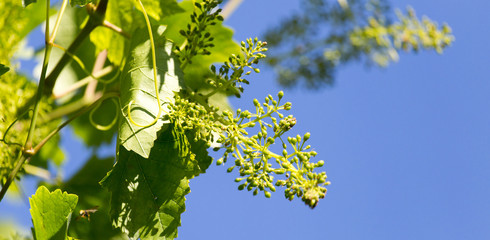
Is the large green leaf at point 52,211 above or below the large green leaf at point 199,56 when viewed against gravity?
below

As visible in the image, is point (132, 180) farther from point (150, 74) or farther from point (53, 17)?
point (53, 17)

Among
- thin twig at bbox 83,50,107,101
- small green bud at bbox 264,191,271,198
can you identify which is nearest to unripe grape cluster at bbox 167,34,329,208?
small green bud at bbox 264,191,271,198

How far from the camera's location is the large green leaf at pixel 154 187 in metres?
1.20

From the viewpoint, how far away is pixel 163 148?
1.21 m

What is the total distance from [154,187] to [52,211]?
24cm

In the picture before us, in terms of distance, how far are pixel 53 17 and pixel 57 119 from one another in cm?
46

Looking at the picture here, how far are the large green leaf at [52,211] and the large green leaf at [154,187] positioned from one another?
0.11 meters

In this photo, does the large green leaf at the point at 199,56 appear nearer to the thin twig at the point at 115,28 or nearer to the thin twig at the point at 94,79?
the thin twig at the point at 115,28

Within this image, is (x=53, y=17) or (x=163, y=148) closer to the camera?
(x=163, y=148)

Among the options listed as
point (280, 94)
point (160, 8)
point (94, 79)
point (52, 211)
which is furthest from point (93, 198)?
point (280, 94)

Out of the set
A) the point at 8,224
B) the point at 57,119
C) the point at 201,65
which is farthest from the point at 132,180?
the point at 8,224

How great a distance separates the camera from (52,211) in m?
1.21

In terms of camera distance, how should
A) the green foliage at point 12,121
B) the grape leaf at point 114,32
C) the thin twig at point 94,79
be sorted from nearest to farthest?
the green foliage at point 12,121, the grape leaf at point 114,32, the thin twig at point 94,79

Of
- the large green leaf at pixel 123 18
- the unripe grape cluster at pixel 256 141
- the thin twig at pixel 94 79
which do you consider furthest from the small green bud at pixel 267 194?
the thin twig at pixel 94 79
